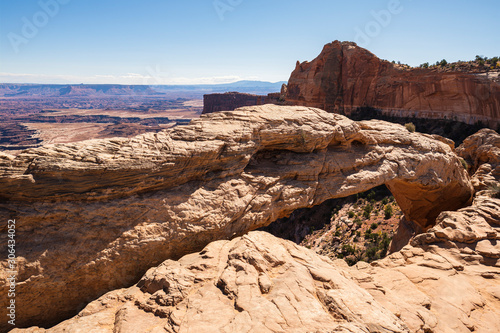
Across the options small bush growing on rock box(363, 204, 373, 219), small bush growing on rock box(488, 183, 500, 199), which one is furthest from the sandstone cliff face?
small bush growing on rock box(488, 183, 500, 199)

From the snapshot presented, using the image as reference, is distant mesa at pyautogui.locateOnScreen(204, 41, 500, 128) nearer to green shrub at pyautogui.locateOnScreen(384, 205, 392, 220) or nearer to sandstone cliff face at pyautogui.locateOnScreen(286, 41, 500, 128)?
sandstone cliff face at pyautogui.locateOnScreen(286, 41, 500, 128)

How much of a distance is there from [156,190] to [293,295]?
6.08m

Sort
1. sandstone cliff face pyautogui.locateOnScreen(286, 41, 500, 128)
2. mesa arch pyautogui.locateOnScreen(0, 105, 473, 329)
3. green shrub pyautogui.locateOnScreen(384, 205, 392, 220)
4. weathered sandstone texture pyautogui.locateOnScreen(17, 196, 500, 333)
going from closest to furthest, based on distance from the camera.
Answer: weathered sandstone texture pyautogui.locateOnScreen(17, 196, 500, 333) → mesa arch pyautogui.locateOnScreen(0, 105, 473, 329) → green shrub pyautogui.locateOnScreen(384, 205, 392, 220) → sandstone cliff face pyautogui.locateOnScreen(286, 41, 500, 128)

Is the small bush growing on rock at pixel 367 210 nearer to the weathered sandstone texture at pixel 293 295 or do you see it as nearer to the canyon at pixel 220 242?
the canyon at pixel 220 242

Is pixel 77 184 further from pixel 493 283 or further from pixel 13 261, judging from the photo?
pixel 493 283

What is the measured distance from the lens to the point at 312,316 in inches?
289

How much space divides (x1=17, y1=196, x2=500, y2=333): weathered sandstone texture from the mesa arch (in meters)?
0.94

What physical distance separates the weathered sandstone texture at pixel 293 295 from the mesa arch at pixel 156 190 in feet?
3.07

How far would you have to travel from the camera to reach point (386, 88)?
59438 mm

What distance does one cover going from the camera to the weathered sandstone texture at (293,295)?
7.21 meters

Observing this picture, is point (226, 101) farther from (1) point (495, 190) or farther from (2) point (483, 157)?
(1) point (495, 190)

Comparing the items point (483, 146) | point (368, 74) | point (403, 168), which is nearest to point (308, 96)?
point (368, 74)

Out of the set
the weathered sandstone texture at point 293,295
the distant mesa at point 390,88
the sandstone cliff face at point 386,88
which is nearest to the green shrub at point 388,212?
the weathered sandstone texture at point 293,295

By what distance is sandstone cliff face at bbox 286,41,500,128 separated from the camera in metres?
44.8
